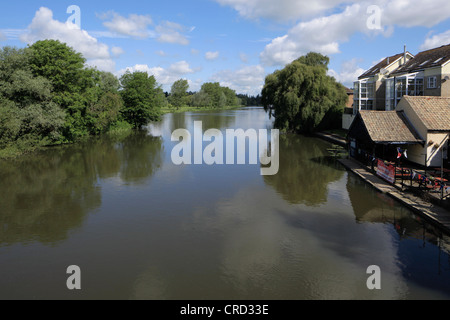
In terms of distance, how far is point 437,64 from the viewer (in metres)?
30.0

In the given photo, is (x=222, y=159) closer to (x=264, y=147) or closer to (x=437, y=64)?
(x=264, y=147)

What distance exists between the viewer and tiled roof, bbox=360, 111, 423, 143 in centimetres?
2053

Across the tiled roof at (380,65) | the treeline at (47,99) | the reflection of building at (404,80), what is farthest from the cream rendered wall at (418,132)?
the treeline at (47,99)

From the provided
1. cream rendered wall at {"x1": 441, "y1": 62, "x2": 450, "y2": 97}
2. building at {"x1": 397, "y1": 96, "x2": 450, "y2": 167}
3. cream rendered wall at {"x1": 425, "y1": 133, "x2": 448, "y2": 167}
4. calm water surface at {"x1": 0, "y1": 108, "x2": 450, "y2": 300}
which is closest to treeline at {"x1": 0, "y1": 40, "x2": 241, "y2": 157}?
calm water surface at {"x1": 0, "y1": 108, "x2": 450, "y2": 300}

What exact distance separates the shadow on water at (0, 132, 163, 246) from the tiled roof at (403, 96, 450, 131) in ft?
55.7

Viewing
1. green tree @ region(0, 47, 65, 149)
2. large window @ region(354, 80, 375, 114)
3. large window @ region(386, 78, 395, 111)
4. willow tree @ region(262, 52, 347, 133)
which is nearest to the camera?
green tree @ region(0, 47, 65, 149)

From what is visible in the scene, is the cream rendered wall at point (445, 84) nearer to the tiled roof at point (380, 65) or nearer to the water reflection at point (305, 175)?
the water reflection at point (305, 175)

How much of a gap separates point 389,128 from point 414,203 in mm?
8180

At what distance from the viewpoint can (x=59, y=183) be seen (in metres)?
20.5

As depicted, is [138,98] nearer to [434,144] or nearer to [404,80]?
[404,80]

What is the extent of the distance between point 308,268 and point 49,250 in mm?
8197

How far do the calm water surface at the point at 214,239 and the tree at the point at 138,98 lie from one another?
3673cm

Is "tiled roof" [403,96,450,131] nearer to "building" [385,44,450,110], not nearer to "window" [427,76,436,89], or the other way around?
"building" [385,44,450,110]
